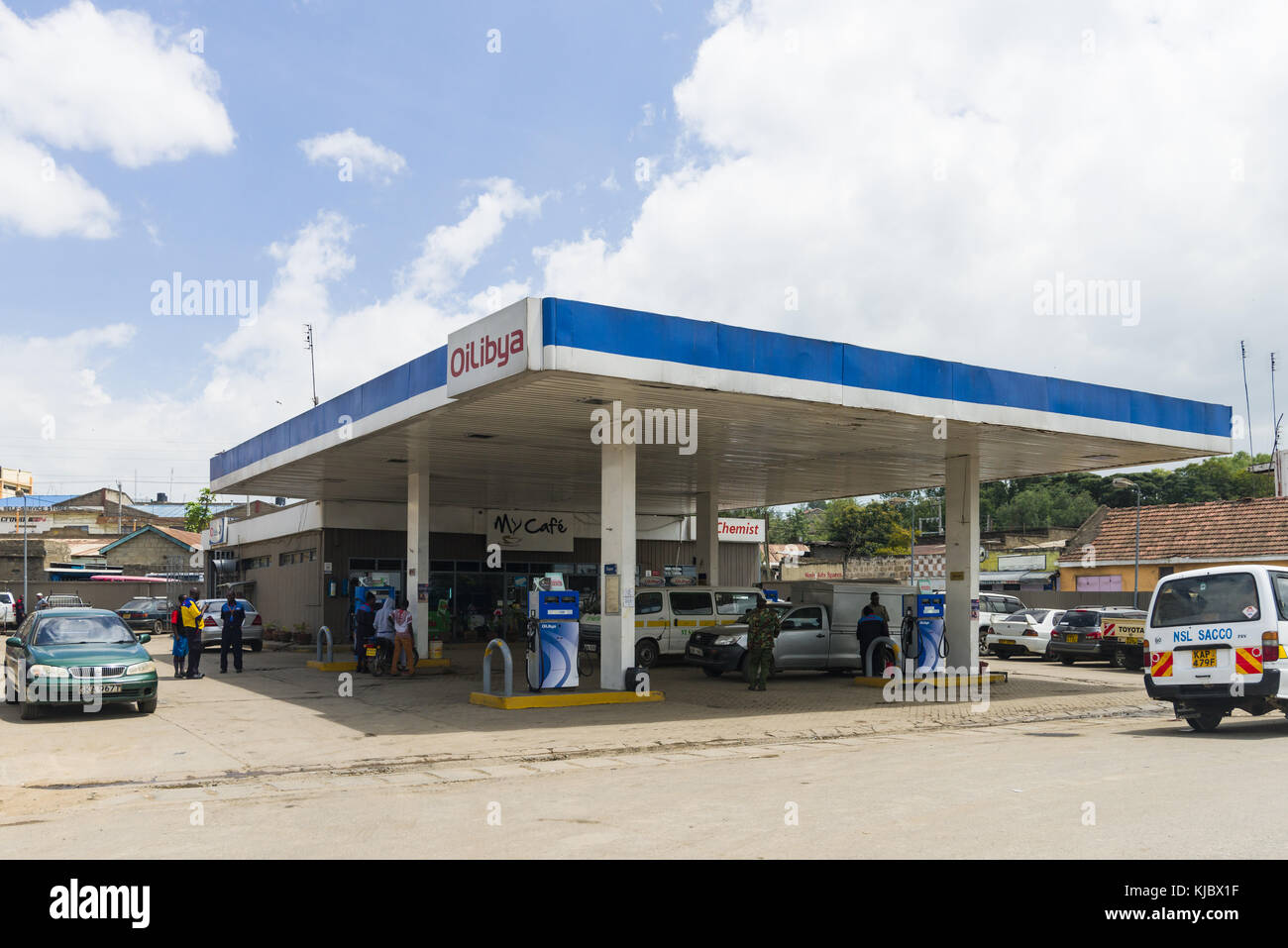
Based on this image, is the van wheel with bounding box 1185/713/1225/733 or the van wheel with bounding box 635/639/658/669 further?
the van wheel with bounding box 635/639/658/669

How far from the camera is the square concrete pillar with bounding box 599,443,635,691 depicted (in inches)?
665

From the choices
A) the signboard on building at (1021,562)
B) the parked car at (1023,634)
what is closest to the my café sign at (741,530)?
the parked car at (1023,634)

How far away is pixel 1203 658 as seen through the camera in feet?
42.2

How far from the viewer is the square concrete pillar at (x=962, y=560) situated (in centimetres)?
2122

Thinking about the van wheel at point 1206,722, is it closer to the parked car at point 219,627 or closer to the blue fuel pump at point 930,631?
the blue fuel pump at point 930,631

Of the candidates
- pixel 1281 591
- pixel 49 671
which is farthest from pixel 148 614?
pixel 1281 591

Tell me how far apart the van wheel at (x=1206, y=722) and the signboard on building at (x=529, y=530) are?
23221 mm

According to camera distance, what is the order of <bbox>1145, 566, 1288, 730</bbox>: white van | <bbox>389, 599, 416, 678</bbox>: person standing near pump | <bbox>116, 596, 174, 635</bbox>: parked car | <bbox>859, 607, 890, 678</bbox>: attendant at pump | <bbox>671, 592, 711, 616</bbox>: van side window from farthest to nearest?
1. <bbox>116, 596, 174, 635</bbox>: parked car
2. <bbox>671, 592, 711, 616</bbox>: van side window
3. <bbox>389, 599, 416, 678</bbox>: person standing near pump
4. <bbox>859, 607, 890, 678</bbox>: attendant at pump
5. <bbox>1145, 566, 1288, 730</bbox>: white van

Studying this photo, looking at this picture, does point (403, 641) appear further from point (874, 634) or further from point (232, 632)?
point (874, 634)

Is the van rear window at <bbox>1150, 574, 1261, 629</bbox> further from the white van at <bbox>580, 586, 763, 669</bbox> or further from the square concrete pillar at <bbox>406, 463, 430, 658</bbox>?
the square concrete pillar at <bbox>406, 463, 430, 658</bbox>

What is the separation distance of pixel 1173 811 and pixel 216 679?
726 inches

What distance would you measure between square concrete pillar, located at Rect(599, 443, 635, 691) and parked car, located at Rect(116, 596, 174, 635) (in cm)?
2635

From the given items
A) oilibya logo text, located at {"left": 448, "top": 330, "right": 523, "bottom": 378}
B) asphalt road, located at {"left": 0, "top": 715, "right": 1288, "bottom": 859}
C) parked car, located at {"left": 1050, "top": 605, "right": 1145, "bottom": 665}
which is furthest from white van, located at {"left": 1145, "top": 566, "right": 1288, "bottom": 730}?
parked car, located at {"left": 1050, "top": 605, "right": 1145, "bottom": 665}
